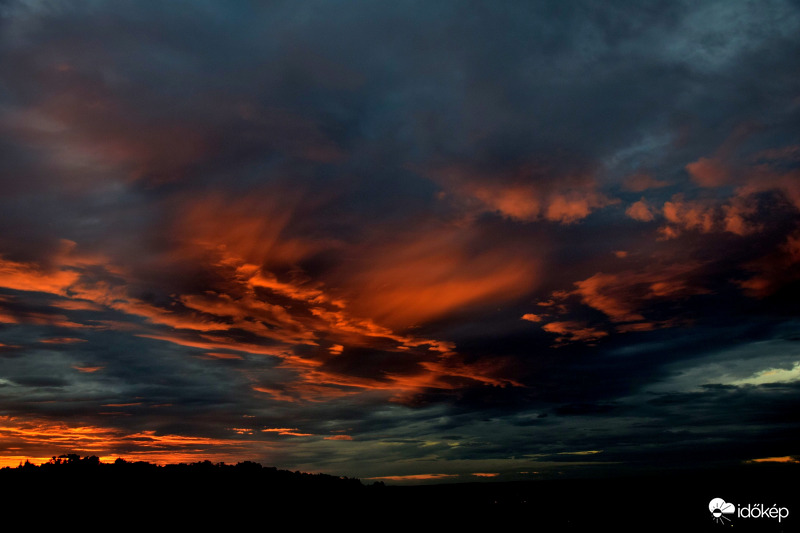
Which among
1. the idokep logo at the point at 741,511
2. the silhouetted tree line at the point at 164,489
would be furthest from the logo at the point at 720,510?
the silhouetted tree line at the point at 164,489

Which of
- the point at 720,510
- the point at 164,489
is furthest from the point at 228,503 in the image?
the point at 720,510

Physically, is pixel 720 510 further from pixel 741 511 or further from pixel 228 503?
pixel 228 503

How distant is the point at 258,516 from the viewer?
9844 centimetres

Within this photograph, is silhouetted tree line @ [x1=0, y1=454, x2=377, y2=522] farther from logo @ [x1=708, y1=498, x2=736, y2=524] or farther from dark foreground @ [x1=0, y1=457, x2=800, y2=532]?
logo @ [x1=708, y1=498, x2=736, y2=524]

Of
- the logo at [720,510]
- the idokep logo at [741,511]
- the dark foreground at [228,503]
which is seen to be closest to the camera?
the dark foreground at [228,503]

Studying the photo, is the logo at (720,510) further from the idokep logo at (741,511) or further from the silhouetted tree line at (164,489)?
the silhouetted tree line at (164,489)

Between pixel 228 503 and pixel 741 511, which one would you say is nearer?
pixel 228 503

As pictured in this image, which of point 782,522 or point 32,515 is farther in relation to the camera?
point 782,522

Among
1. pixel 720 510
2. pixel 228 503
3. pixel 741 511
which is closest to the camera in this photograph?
pixel 228 503

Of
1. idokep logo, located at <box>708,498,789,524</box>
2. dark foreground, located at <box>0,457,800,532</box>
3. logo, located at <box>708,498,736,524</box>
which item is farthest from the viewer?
idokep logo, located at <box>708,498,789,524</box>

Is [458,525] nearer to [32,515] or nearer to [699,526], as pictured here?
[699,526]

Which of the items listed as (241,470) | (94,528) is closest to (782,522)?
(241,470)

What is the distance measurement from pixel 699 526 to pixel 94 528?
480 ft

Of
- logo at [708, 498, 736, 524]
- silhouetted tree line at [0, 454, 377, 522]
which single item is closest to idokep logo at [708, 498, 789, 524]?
logo at [708, 498, 736, 524]
